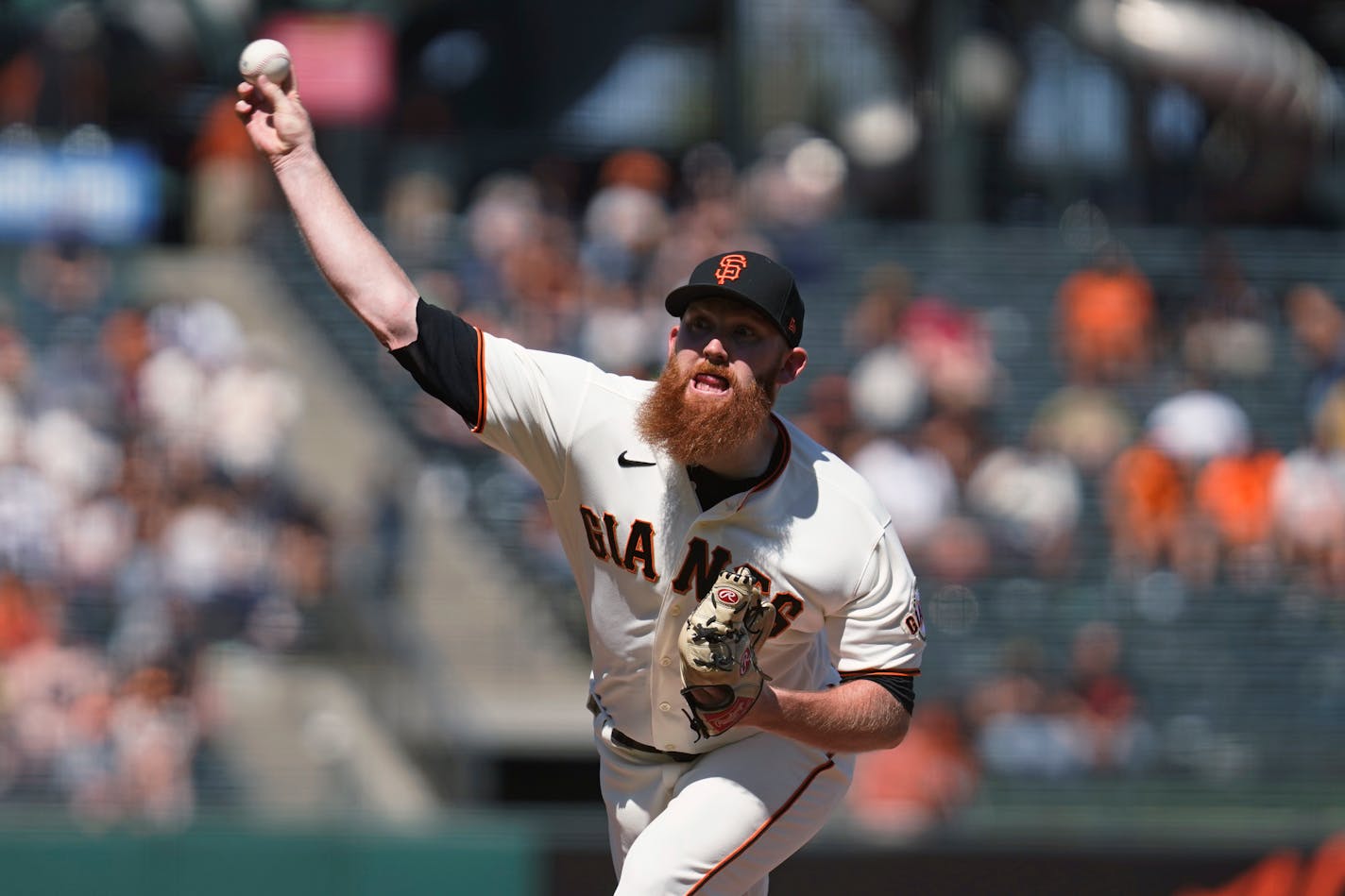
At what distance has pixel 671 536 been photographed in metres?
4.62

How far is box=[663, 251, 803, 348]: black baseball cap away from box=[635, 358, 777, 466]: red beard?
0.15 m

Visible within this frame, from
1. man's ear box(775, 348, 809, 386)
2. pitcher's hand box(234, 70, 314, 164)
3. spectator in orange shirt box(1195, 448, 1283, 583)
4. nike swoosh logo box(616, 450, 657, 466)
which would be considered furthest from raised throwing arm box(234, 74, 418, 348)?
spectator in orange shirt box(1195, 448, 1283, 583)

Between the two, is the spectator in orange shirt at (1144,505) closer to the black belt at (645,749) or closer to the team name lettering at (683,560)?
the black belt at (645,749)

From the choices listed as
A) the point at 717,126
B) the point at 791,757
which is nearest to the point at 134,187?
the point at 717,126

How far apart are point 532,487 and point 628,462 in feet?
25.0

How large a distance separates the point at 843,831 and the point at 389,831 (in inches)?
85.0

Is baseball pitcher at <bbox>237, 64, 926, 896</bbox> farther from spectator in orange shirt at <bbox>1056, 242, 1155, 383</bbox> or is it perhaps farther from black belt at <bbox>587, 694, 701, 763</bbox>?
spectator in orange shirt at <bbox>1056, 242, 1155, 383</bbox>

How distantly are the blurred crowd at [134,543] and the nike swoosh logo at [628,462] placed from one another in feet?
18.7

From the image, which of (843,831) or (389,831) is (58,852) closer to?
(389,831)

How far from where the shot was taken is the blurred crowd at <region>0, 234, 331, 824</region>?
1007 cm

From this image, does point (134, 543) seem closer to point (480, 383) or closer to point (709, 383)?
point (480, 383)

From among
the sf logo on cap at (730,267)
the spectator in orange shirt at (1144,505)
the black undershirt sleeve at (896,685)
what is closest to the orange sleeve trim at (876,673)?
the black undershirt sleeve at (896,685)

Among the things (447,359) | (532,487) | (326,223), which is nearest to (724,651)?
(447,359)

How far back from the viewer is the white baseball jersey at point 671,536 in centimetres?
457
